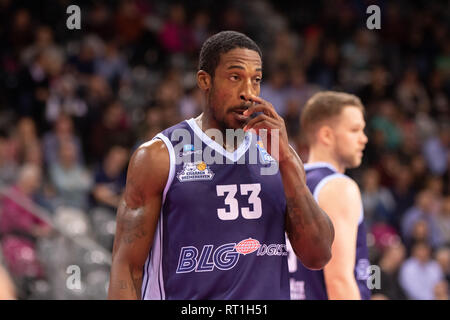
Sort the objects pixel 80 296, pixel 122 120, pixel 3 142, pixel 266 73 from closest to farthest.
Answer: pixel 80 296
pixel 3 142
pixel 122 120
pixel 266 73

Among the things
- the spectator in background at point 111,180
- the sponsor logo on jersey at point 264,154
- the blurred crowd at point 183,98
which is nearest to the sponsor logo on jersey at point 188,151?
the sponsor logo on jersey at point 264,154

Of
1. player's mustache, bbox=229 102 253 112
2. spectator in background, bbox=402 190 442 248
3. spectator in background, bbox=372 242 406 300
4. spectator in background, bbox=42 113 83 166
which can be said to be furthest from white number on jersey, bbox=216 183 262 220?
spectator in background, bbox=402 190 442 248

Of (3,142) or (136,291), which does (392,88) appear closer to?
(3,142)

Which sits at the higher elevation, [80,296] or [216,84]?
[216,84]

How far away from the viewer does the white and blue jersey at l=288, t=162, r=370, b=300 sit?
14.6 ft

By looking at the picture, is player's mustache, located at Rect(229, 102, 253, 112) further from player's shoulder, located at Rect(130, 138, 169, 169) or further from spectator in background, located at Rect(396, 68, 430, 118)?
spectator in background, located at Rect(396, 68, 430, 118)

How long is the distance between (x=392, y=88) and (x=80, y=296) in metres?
7.34

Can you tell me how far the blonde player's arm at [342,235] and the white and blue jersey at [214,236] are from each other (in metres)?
0.98

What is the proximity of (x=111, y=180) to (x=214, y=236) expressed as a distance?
5.45 metres

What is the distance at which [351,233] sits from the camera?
4.35 m

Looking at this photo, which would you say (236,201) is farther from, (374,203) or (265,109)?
(374,203)

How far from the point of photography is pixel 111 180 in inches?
337

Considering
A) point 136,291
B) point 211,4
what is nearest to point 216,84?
point 136,291

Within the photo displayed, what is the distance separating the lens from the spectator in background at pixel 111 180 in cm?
821
